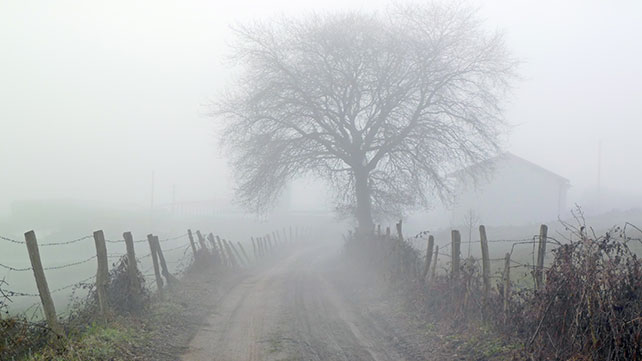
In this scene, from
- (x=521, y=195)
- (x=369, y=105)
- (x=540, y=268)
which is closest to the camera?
(x=540, y=268)

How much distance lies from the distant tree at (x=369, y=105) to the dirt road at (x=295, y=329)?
9600mm

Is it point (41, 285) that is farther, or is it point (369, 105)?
point (369, 105)

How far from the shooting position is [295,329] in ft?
36.8

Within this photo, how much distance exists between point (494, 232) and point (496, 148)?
13.7m

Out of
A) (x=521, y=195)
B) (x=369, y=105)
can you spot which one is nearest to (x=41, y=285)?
(x=369, y=105)

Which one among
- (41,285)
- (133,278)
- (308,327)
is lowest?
(308,327)

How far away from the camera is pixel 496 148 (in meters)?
24.6

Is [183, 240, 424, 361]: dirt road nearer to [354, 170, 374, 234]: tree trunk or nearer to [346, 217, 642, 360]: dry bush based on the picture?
[346, 217, 642, 360]: dry bush

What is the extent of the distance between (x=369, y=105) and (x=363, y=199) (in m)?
4.72

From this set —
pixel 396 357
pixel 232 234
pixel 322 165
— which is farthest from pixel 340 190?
pixel 232 234

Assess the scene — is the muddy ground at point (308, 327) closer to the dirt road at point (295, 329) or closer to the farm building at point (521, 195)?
the dirt road at point (295, 329)

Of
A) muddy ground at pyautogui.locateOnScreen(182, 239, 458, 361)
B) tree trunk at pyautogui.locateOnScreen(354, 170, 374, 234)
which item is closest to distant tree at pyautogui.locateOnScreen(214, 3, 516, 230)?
tree trunk at pyautogui.locateOnScreen(354, 170, 374, 234)

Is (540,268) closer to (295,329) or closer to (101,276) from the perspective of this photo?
(295,329)

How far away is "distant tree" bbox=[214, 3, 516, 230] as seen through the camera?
24.5m
